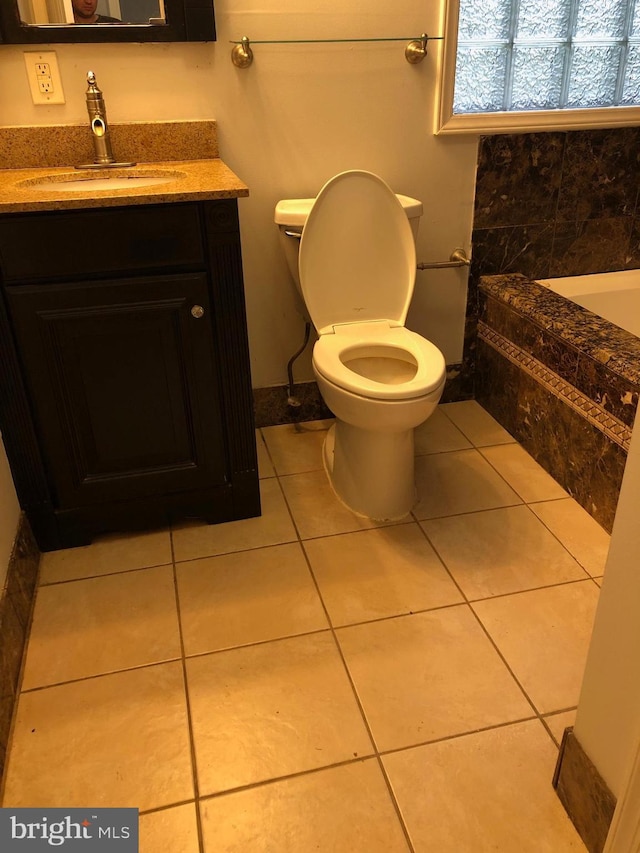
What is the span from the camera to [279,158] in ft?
6.72

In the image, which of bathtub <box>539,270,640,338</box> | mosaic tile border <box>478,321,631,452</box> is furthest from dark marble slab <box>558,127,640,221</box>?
mosaic tile border <box>478,321,631,452</box>

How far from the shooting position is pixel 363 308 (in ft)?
6.74

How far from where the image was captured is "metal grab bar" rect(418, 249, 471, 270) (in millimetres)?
2285

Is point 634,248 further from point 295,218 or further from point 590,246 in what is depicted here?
point 295,218

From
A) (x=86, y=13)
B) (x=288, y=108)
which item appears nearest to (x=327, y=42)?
(x=288, y=108)

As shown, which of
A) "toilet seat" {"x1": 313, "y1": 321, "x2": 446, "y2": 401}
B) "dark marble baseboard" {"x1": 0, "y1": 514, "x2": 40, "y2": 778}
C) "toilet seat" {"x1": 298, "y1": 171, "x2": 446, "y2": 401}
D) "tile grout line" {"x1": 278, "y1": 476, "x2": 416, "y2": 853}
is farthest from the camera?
"toilet seat" {"x1": 298, "y1": 171, "x2": 446, "y2": 401}

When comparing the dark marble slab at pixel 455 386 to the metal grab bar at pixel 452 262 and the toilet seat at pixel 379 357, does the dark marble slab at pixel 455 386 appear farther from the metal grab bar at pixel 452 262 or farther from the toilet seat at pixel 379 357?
the toilet seat at pixel 379 357

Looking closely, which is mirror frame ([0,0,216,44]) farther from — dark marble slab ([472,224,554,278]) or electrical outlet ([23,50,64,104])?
dark marble slab ([472,224,554,278])

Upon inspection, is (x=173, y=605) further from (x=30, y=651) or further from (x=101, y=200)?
(x=101, y=200)

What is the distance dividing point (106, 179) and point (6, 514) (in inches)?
36.2

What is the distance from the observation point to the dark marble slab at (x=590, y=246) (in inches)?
92.3

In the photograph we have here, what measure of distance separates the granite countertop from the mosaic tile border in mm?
1052

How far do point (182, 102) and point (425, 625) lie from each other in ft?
5.08

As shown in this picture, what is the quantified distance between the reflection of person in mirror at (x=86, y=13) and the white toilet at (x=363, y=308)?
0.66 meters
